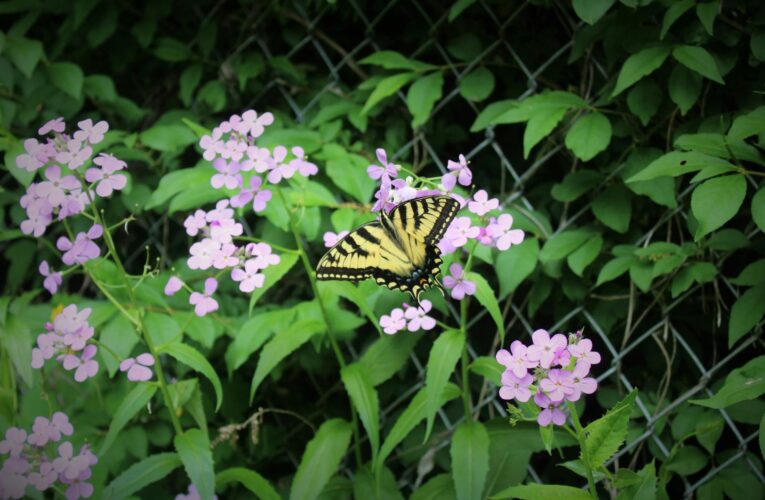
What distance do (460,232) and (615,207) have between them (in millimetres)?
651

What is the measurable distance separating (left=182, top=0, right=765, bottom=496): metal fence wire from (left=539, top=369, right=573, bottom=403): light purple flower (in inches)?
24.6

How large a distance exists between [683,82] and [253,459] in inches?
67.0

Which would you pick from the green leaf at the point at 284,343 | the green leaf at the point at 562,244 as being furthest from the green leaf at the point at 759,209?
the green leaf at the point at 284,343

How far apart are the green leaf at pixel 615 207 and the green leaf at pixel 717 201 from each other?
0.39 metres

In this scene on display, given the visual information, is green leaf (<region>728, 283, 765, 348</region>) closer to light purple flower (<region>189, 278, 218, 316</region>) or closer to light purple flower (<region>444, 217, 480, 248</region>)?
light purple flower (<region>444, 217, 480, 248</region>)

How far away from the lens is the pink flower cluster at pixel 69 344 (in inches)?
68.9

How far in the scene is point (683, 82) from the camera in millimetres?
1925

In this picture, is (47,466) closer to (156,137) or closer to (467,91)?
(156,137)

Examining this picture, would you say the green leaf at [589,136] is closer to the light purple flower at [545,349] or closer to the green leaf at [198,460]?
the light purple flower at [545,349]

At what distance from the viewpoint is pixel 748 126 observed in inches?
65.0

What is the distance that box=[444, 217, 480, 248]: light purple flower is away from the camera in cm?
160

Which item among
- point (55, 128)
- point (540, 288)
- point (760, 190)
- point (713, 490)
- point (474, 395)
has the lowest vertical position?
point (713, 490)

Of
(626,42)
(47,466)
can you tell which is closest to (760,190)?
(626,42)

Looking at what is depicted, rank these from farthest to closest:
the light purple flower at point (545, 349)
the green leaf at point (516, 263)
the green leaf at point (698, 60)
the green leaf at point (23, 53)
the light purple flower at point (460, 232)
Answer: the green leaf at point (23, 53), the green leaf at point (516, 263), the green leaf at point (698, 60), the light purple flower at point (460, 232), the light purple flower at point (545, 349)
